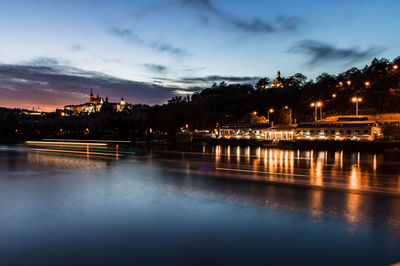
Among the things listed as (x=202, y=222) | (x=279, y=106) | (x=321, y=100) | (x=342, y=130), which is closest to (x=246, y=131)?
(x=342, y=130)

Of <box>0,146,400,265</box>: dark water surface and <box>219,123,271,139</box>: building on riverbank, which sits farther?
<box>219,123,271,139</box>: building on riverbank

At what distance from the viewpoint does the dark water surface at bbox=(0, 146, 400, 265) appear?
5.61 m

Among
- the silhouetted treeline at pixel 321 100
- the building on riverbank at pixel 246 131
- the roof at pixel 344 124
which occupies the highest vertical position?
the silhouetted treeline at pixel 321 100

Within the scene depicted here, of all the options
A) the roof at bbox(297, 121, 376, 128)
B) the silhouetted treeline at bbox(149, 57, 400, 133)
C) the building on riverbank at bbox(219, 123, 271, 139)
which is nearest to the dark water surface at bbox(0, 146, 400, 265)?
the roof at bbox(297, 121, 376, 128)

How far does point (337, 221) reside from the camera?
7402mm

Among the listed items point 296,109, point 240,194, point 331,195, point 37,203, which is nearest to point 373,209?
point 331,195

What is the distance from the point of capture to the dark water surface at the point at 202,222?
5613 millimetres

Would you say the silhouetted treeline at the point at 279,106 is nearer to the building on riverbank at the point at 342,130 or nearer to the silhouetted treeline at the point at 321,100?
the silhouetted treeline at the point at 321,100

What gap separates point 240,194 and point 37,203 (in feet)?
24.0

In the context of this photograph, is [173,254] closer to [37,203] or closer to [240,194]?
[240,194]

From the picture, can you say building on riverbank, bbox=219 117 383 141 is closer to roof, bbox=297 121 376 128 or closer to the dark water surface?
roof, bbox=297 121 376 128

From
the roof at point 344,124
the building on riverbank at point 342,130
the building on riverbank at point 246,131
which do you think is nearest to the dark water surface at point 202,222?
the building on riverbank at point 342,130

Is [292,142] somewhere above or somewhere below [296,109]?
below

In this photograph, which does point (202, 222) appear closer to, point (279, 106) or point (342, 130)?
point (342, 130)
